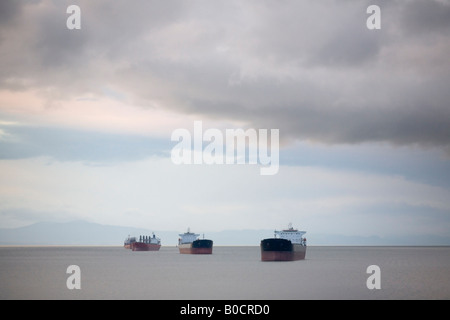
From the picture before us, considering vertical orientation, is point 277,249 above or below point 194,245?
above

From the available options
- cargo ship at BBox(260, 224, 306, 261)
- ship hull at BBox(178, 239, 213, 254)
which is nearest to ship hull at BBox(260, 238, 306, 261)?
cargo ship at BBox(260, 224, 306, 261)

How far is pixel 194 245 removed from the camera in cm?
15888

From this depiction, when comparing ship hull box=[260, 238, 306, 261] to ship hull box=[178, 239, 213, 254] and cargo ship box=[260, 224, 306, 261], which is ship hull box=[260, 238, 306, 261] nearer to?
cargo ship box=[260, 224, 306, 261]

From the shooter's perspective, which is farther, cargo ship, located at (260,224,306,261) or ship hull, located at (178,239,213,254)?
Result: ship hull, located at (178,239,213,254)

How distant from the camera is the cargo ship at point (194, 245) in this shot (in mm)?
156962

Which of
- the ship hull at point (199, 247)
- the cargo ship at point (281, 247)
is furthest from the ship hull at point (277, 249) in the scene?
the ship hull at point (199, 247)

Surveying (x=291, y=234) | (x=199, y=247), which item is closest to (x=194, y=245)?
(x=199, y=247)

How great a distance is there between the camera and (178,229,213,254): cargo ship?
157 meters

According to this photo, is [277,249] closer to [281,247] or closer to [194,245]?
[281,247]

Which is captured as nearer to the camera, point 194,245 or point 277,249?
point 277,249
